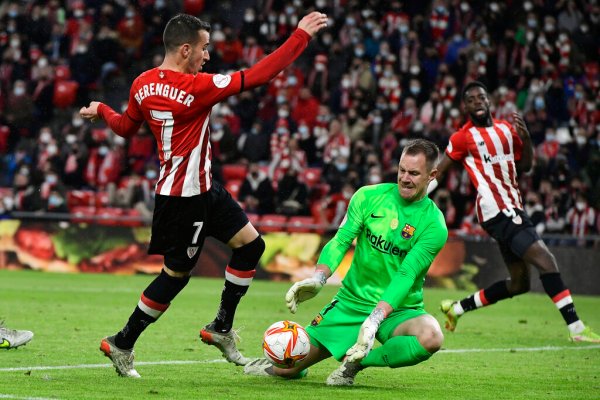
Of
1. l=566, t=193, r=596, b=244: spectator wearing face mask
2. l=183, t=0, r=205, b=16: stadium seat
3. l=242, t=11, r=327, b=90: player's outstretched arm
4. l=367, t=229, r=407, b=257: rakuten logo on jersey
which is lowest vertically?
l=566, t=193, r=596, b=244: spectator wearing face mask

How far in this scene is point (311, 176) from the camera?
2073 cm

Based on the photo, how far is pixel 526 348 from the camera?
10188 millimetres

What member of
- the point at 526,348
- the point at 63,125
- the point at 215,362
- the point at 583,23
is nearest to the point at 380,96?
the point at 583,23

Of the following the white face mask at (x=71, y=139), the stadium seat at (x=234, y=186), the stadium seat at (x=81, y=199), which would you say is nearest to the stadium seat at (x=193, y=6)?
the white face mask at (x=71, y=139)

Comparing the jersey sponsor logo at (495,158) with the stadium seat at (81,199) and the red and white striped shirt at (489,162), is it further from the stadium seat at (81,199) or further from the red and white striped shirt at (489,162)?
the stadium seat at (81,199)

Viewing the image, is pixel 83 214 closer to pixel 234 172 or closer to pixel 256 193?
pixel 234 172

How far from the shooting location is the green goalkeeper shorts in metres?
7.00

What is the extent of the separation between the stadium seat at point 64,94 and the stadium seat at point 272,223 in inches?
264

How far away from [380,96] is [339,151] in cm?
203

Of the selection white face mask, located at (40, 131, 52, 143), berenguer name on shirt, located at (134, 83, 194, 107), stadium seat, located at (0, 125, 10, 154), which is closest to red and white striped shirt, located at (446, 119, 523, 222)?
berenguer name on shirt, located at (134, 83, 194, 107)

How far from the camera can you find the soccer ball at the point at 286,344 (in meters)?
6.97

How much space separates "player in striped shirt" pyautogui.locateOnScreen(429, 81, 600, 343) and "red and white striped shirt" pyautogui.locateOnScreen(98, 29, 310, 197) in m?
4.10

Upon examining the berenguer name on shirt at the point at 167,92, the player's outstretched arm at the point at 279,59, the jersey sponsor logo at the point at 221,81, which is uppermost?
the player's outstretched arm at the point at 279,59

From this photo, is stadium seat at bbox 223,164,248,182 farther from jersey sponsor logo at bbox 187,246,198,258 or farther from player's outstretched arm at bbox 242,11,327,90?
player's outstretched arm at bbox 242,11,327,90
